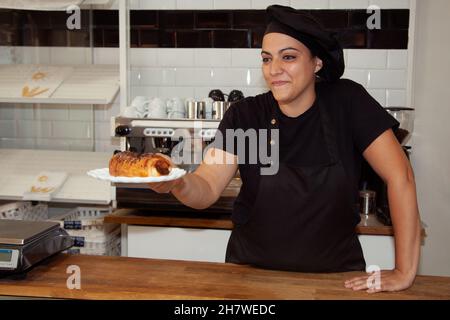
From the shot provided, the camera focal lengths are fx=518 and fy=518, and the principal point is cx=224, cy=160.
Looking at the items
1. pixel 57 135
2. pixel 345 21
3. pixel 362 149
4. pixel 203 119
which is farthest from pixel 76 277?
pixel 345 21

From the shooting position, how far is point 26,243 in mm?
1700

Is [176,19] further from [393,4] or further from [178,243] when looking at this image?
[178,243]

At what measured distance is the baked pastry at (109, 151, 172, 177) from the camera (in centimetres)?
154

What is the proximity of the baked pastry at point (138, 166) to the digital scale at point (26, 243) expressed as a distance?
407 millimetres

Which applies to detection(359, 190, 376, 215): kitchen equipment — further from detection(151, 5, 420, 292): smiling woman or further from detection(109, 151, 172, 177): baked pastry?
detection(109, 151, 172, 177): baked pastry

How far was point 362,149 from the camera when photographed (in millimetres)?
1817

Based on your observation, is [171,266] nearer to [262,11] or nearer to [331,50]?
[331,50]

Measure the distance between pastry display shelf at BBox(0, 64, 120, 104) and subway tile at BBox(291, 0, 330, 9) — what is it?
1.27m

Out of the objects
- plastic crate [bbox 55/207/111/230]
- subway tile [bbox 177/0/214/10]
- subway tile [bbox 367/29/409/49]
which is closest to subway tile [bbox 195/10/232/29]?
subway tile [bbox 177/0/214/10]

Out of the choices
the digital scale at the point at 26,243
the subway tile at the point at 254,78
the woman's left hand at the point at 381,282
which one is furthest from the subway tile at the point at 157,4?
the woman's left hand at the point at 381,282

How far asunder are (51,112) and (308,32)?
8.31 ft

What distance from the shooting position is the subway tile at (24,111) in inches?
148

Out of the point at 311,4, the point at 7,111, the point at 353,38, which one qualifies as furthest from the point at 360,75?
the point at 7,111
